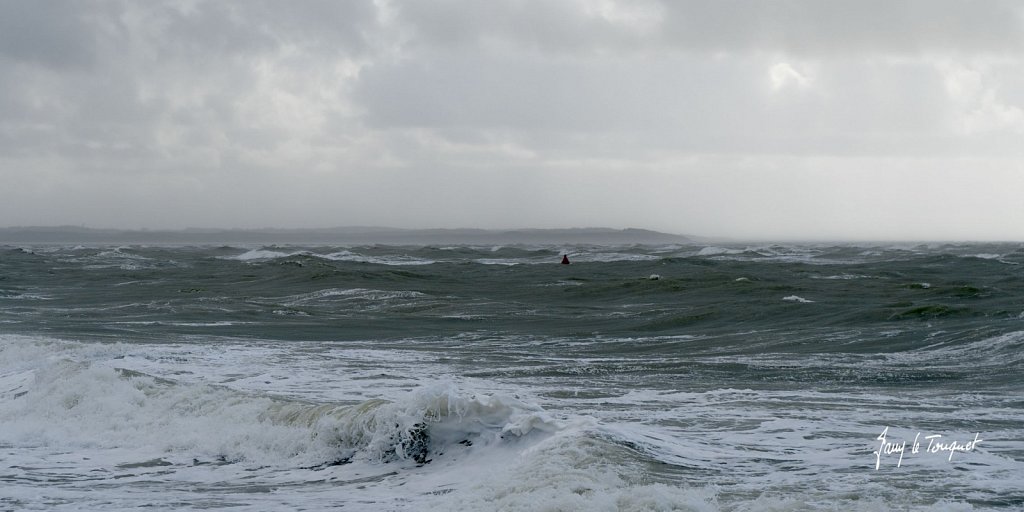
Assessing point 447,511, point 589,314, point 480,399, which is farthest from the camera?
point 589,314

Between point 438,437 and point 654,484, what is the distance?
6.89 feet

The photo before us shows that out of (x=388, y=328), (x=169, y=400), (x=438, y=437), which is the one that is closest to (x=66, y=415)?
(x=169, y=400)

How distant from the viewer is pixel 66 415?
28.9ft

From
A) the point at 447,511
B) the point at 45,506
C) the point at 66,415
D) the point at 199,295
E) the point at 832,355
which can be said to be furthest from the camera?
the point at 199,295

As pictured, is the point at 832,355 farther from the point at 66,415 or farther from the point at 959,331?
the point at 66,415

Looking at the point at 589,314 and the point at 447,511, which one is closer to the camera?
the point at 447,511

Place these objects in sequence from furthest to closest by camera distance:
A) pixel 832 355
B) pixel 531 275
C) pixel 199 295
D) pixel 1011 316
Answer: pixel 531 275, pixel 199 295, pixel 1011 316, pixel 832 355

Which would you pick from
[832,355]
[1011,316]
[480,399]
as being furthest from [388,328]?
[1011,316]

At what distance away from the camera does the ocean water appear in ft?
19.5

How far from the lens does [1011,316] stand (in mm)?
16438

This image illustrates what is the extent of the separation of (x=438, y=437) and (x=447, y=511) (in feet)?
5.46

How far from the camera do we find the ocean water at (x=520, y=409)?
5.95 m

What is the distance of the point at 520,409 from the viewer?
7.53 metres

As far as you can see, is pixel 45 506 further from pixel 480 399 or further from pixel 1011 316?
pixel 1011 316
